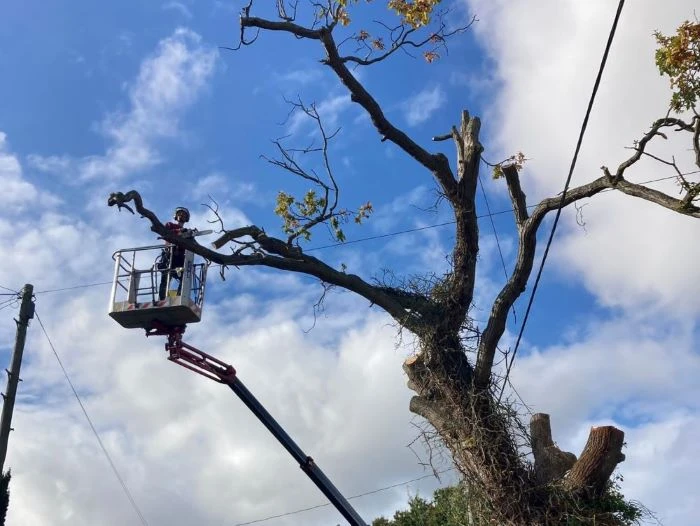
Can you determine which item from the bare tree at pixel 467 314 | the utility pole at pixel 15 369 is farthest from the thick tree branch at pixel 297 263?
the utility pole at pixel 15 369

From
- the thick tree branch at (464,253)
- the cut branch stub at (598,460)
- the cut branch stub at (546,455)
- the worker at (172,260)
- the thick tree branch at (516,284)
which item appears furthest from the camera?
the worker at (172,260)

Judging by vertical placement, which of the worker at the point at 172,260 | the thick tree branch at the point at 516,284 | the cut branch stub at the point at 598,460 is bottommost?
the cut branch stub at the point at 598,460

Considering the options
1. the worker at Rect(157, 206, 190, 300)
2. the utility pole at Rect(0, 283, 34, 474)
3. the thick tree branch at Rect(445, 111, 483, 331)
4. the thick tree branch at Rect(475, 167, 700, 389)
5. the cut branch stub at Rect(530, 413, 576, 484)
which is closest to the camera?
the cut branch stub at Rect(530, 413, 576, 484)

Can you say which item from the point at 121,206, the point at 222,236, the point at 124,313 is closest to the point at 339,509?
the point at 124,313

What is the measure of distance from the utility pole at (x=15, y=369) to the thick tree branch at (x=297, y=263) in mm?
6731

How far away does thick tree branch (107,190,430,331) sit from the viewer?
9977mm

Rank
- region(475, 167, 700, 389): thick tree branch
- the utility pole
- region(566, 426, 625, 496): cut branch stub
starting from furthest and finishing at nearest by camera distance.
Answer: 1. the utility pole
2. region(475, 167, 700, 389): thick tree branch
3. region(566, 426, 625, 496): cut branch stub

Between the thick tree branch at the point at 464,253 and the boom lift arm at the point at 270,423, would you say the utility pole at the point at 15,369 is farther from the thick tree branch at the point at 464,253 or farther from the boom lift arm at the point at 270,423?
the thick tree branch at the point at 464,253

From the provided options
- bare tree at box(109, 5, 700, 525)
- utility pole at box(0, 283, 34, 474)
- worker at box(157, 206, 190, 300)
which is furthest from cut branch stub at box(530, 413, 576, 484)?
utility pole at box(0, 283, 34, 474)

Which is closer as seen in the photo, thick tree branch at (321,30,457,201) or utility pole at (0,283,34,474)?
thick tree branch at (321,30,457,201)

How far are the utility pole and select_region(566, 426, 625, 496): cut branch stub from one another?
10308 millimetres

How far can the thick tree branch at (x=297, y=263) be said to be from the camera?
32.7 ft

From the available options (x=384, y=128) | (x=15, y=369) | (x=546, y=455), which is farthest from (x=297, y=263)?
(x=15, y=369)

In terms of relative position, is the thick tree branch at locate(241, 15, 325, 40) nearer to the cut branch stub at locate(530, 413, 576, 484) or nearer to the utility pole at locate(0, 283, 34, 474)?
the cut branch stub at locate(530, 413, 576, 484)
